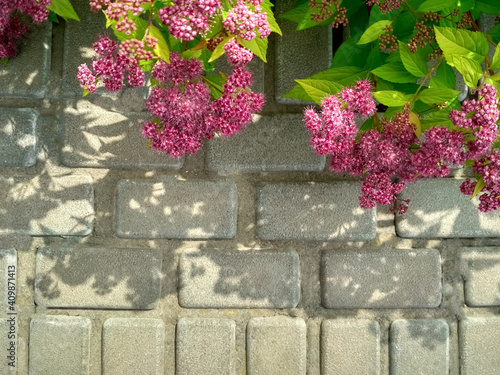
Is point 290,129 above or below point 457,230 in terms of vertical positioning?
above

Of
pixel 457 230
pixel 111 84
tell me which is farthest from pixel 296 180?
pixel 111 84

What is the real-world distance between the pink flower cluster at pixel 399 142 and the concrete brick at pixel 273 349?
0.54 metres

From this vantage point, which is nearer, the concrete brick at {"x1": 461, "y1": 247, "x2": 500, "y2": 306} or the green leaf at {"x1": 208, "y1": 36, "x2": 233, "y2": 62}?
the green leaf at {"x1": 208, "y1": 36, "x2": 233, "y2": 62}

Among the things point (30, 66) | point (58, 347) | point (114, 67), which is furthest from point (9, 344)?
point (114, 67)

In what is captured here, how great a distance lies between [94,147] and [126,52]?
19.2 inches

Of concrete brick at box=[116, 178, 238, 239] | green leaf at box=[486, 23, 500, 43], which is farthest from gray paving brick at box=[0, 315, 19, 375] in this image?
green leaf at box=[486, 23, 500, 43]

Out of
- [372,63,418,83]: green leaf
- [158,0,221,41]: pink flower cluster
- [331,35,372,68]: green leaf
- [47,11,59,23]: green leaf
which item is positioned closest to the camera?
[158,0,221,41]: pink flower cluster

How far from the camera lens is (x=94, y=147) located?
4.21 ft

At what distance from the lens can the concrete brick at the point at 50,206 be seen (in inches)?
50.6

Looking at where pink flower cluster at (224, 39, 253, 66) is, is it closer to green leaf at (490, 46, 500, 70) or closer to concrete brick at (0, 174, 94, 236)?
green leaf at (490, 46, 500, 70)

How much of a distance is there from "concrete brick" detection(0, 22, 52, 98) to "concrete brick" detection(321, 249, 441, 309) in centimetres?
91

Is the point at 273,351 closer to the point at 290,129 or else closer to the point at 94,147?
the point at 290,129

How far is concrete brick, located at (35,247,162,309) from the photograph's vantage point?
1.29 meters

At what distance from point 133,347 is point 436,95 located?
98cm
